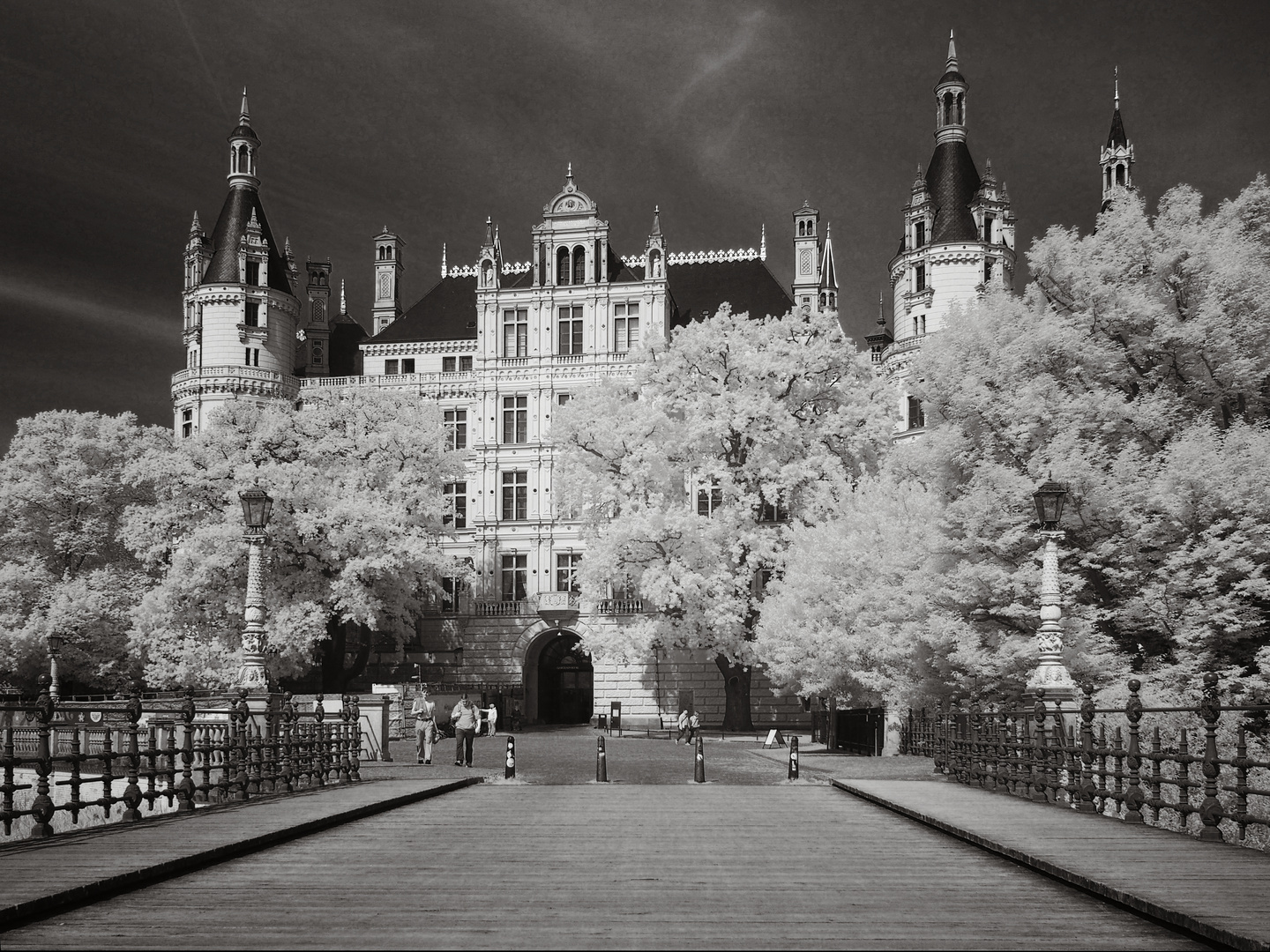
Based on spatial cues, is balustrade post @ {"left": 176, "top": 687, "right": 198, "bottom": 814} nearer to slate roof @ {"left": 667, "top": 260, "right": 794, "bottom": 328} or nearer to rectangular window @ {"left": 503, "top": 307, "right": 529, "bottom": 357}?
rectangular window @ {"left": 503, "top": 307, "right": 529, "bottom": 357}

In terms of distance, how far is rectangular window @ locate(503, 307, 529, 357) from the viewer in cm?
7012

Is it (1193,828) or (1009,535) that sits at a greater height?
(1009,535)

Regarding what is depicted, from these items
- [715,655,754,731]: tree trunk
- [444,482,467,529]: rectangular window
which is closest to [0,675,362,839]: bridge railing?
[715,655,754,731]: tree trunk

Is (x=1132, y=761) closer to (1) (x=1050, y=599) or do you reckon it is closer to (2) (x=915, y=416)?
(1) (x=1050, y=599)

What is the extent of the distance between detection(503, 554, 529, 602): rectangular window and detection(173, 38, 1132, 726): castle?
0.09 m

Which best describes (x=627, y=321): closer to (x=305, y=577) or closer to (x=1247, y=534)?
(x=305, y=577)

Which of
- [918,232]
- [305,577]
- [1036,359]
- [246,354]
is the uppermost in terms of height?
[918,232]

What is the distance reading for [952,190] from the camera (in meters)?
66.9

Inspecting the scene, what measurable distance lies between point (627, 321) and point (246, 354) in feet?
68.2

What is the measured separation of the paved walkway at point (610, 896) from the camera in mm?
8883

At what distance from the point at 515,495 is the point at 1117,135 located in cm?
3601

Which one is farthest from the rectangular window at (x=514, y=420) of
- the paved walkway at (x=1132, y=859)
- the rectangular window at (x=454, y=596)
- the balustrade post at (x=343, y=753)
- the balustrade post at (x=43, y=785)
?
the balustrade post at (x=43, y=785)

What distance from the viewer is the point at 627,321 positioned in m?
69.1

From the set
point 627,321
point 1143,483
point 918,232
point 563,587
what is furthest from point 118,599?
point 1143,483
